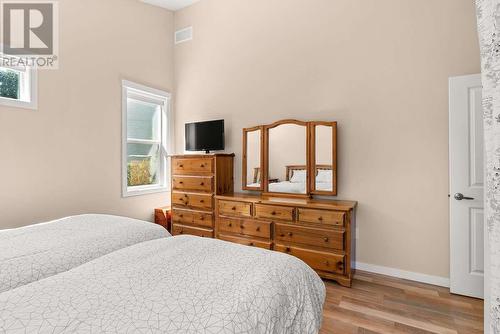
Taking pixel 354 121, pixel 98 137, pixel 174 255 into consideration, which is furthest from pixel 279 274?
pixel 98 137

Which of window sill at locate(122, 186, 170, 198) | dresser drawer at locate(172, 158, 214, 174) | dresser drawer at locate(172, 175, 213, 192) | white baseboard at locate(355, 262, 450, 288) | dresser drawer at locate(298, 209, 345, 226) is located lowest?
white baseboard at locate(355, 262, 450, 288)

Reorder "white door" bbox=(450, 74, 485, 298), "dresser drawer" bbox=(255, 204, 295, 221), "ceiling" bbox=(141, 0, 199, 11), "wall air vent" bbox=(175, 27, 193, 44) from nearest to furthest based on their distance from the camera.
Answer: "white door" bbox=(450, 74, 485, 298) < "dresser drawer" bbox=(255, 204, 295, 221) < "ceiling" bbox=(141, 0, 199, 11) < "wall air vent" bbox=(175, 27, 193, 44)

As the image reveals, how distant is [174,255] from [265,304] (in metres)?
0.55

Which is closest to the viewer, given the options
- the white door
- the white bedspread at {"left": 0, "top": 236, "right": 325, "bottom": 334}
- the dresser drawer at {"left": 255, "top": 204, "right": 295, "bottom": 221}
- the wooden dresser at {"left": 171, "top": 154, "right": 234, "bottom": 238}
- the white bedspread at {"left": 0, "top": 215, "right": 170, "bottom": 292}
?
the white bedspread at {"left": 0, "top": 236, "right": 325, "bottom": 334}

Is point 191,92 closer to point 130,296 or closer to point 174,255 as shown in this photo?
point 174,255

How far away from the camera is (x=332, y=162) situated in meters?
3.07

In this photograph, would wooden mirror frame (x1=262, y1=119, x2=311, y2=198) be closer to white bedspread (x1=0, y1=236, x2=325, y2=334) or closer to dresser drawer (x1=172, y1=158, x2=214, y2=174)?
dresser drawer (x1=172, y1=158, x2=214, y2=174)

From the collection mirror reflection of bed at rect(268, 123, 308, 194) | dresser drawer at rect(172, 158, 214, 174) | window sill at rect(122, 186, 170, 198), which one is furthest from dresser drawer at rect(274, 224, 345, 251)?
window sill at rect(122, 186, 170, 198)

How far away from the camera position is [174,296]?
97cm

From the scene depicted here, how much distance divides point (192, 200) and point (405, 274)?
2.59 meters

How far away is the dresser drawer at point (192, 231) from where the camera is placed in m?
3.58

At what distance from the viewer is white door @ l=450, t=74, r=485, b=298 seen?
2.41 meters

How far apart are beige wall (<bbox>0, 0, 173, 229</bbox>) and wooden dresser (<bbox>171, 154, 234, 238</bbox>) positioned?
582mm

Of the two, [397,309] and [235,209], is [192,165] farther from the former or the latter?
[397,309]
